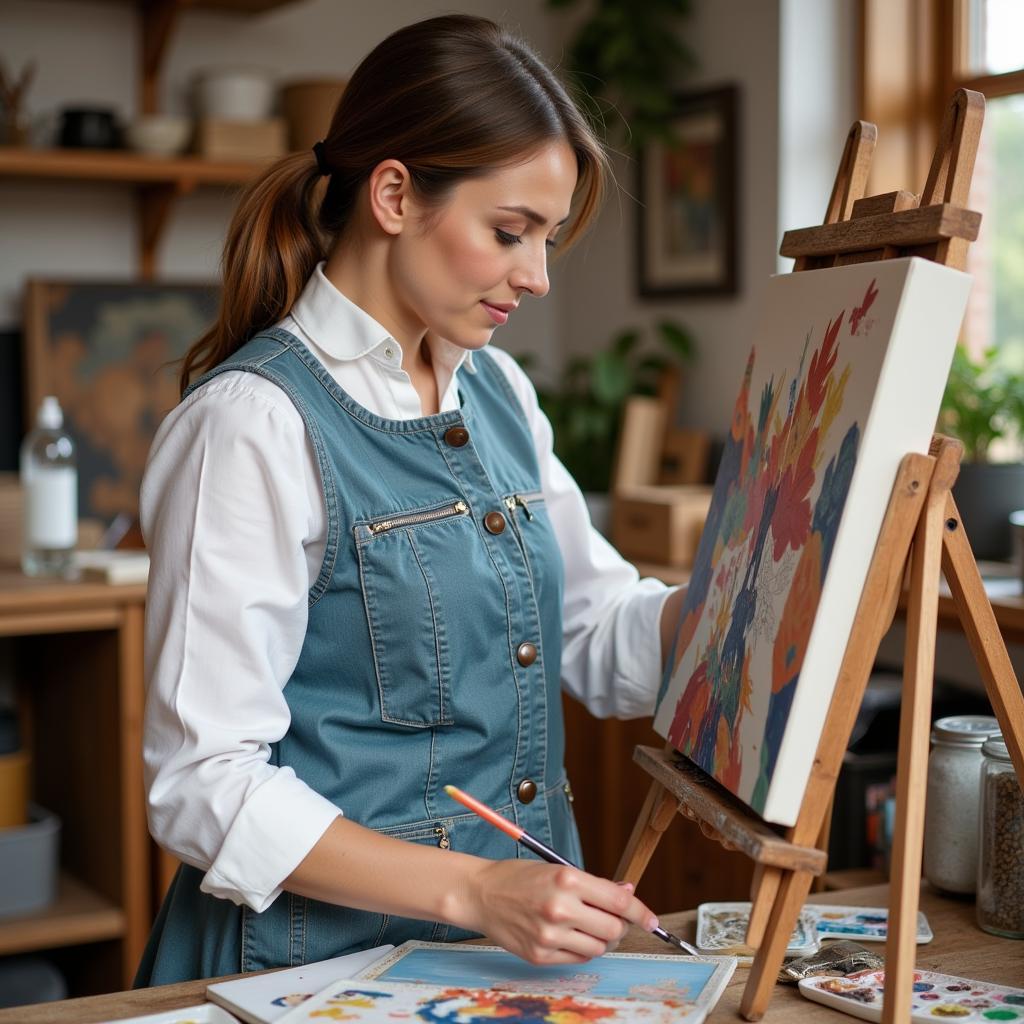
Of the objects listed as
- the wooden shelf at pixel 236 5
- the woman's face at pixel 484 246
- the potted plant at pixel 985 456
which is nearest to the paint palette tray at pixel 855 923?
the woman's face at pixel 484 246

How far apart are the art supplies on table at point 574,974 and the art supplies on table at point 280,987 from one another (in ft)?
0.10

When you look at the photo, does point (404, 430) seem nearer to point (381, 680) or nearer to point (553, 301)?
point (381, 680)

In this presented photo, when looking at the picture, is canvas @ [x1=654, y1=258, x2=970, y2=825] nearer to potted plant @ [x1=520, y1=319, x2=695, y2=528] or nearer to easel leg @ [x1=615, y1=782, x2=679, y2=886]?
easel leg @ [x1=615, y1=782, x2=679, y2=886]

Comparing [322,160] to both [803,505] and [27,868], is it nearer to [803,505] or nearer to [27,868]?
[803,505]

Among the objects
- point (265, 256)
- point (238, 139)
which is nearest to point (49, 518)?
point (238, 139)

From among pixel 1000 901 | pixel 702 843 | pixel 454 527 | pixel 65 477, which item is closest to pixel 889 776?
pixel 702 843

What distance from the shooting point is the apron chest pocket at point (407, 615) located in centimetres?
131

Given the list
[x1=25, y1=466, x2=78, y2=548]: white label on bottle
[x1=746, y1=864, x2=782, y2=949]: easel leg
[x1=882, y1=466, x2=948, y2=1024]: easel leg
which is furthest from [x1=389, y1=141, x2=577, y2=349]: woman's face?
[x1=25, y1=466, x2=78, y2=548]: white label on bottle

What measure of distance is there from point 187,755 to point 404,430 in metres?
0.39

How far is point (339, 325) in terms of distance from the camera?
136 cm

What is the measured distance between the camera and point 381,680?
1.32 metres

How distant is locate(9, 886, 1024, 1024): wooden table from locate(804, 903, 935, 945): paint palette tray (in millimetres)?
19

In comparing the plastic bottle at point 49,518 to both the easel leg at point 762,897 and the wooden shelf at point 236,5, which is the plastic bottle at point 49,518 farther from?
the easel leg at point 762,897

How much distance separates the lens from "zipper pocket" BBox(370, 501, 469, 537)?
1.31 meters
